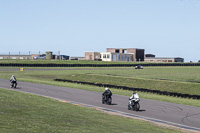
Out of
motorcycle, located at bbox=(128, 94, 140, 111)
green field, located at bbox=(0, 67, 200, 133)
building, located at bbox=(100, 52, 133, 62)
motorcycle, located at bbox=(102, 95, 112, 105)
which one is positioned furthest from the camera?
building, located at bbox=(100, 52, 133, 62)

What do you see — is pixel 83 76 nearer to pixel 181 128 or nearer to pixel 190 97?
pixel 190 97

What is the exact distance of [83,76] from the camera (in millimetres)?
56469

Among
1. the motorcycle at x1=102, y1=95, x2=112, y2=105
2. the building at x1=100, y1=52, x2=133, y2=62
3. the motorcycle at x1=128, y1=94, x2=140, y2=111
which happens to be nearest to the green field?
the motorcycle at x1=128, y1=94, x2=140, y2=111

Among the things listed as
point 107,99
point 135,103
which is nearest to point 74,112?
point 135,103

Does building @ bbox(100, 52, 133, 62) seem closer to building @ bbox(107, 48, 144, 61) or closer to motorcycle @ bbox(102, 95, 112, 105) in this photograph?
building @ bbox(107, 48, 144, 61)

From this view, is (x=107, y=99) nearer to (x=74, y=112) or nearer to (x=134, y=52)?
(x=74, y=112)

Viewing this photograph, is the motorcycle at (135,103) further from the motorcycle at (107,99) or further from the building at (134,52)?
the building at (134,52)

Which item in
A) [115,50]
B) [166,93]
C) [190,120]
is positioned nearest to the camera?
[190,120]

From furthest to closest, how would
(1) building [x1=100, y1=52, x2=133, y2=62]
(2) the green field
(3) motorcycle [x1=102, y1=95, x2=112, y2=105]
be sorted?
(1) building [x1=100, y1=52, x2=133, y2=62] → (3) motorcycle [x1=102, y1=95, x2=112, y2=105] → (2) the green field

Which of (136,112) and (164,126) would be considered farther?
(136,112)

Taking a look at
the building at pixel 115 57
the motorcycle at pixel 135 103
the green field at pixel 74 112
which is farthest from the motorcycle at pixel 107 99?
the building at pixel 115 57

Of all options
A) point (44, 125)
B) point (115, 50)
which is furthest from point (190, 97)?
point (115, 50)

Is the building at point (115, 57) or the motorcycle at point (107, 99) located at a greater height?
the building at point (115, 57)

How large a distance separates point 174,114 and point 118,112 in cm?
382
